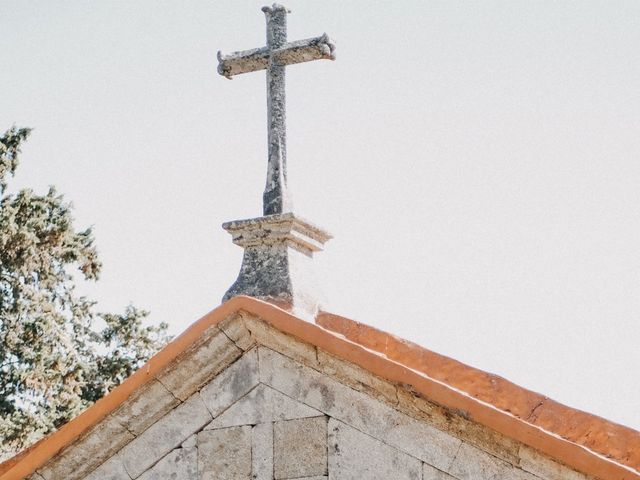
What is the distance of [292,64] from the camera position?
639 cm

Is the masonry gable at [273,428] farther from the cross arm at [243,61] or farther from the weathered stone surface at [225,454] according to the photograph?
the cross arm at [243,61]

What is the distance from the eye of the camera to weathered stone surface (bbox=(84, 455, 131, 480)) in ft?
16.5

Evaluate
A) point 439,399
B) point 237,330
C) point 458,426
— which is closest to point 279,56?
point 237,330

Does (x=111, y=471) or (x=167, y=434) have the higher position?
(x=167, y=434)

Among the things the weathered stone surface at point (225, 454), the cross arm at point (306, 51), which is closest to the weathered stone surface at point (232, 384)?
the weathered stone surface at point (225, 454)

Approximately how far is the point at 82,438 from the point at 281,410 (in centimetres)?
104

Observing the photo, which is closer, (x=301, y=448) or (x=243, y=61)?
(x=301, y=448)

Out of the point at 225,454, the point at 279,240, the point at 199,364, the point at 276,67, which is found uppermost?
the point at 276,67

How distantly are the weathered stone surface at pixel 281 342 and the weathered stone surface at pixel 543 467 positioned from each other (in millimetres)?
1064

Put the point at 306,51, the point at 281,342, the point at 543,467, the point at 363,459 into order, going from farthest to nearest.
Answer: the point at 306,51, the point at 281,342, the point at 363,459, the point at 543,467

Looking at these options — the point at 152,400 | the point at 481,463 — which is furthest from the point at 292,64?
the point at 481,463

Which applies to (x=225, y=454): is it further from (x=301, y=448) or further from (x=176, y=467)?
(x=301, y=448)

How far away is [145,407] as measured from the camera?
5.03m

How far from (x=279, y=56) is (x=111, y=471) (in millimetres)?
2738
